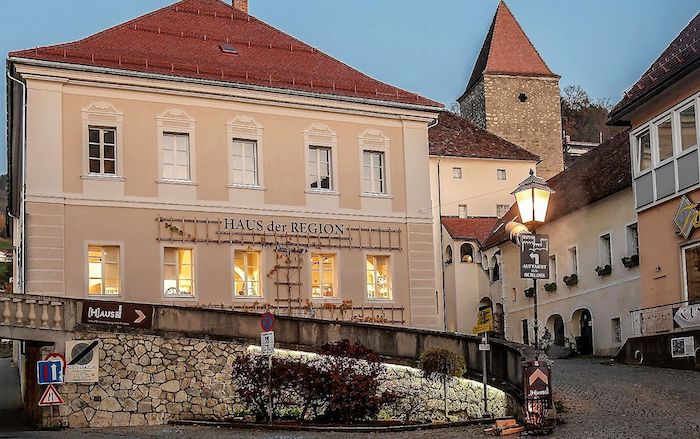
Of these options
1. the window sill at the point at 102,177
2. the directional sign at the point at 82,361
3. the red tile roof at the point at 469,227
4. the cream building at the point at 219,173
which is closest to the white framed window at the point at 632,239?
the cream building at the point at 219,173

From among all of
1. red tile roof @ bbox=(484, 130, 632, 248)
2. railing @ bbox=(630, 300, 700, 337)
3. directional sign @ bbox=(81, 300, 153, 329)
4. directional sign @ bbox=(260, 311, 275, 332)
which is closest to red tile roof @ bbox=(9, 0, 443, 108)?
directional sign @ bbox=(81, 300, 153, 329)

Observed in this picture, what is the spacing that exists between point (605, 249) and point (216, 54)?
18.0 meters

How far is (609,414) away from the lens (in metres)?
19.9

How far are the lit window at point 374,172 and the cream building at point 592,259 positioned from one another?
9.94 metres

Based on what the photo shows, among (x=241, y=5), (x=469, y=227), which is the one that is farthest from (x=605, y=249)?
(x=469, y=227)

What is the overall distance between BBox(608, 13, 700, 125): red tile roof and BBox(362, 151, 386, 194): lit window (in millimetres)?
7718

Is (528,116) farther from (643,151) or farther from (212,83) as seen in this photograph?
(212,83)

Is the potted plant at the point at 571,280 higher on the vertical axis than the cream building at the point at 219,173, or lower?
lower

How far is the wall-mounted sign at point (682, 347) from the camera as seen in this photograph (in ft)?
86.9

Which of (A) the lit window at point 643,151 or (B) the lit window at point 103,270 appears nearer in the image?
(B) the lit window at point 103,270

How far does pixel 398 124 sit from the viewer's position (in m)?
36.2

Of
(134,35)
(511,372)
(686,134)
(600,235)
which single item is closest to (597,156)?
(600,235)

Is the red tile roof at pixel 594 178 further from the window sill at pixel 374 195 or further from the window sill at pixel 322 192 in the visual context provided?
the window sill at pixel 322 192

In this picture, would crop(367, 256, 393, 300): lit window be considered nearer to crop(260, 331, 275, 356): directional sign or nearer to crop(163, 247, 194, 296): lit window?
crop(163, 247, 194, 296): lit window
